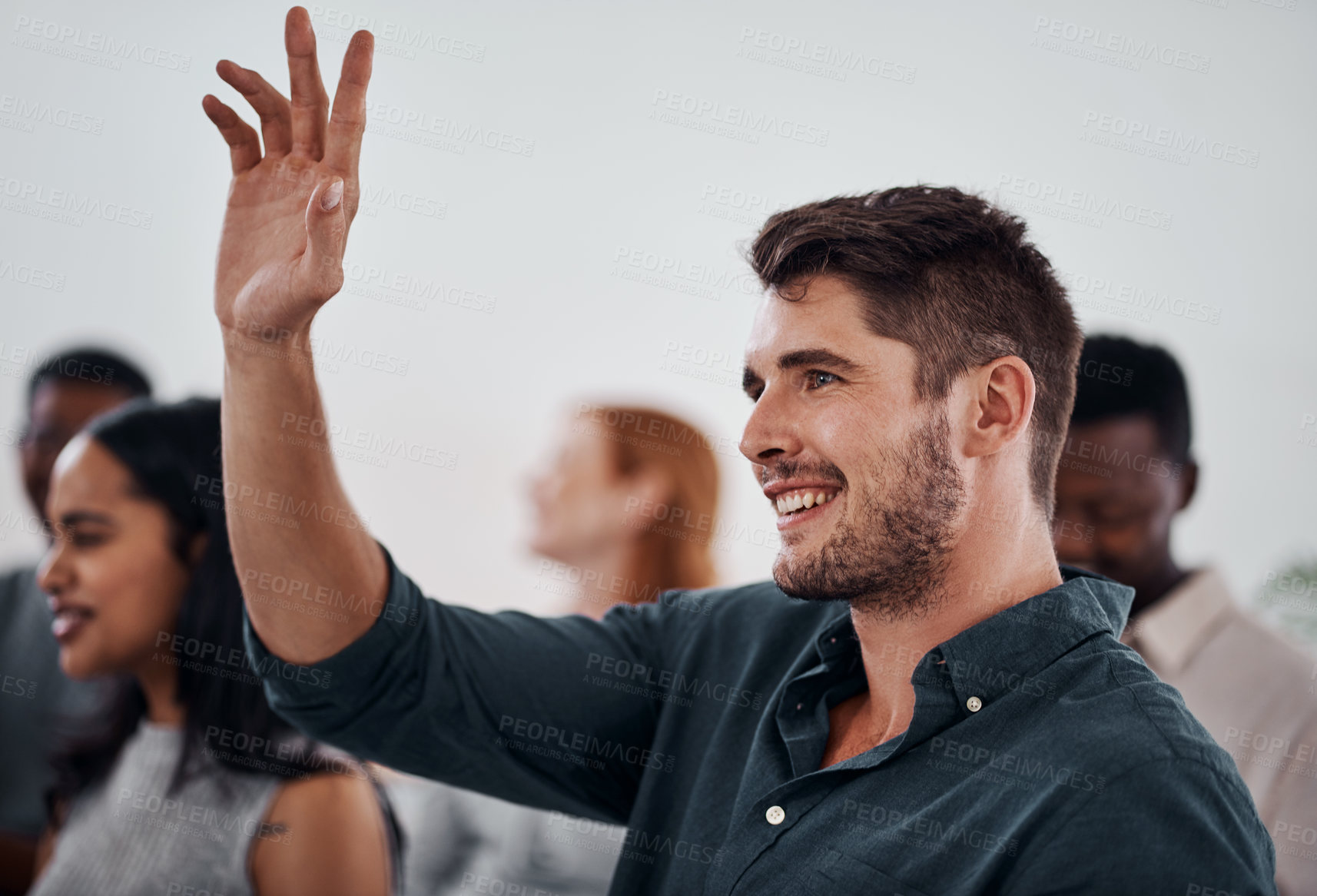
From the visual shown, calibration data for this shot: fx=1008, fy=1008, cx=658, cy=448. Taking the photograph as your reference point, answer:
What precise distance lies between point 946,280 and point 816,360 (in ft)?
0.61

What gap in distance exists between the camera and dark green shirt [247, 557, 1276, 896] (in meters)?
0.82

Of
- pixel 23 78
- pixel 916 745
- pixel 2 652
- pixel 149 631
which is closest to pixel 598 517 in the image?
pixel 149 631

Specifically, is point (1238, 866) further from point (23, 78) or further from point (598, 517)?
point (23, 78)

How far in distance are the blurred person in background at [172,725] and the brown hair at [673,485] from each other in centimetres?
89

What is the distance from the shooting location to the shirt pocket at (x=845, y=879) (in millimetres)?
901

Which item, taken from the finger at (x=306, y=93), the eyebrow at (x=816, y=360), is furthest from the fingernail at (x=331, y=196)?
the eyebrow at (x=816, y=360)

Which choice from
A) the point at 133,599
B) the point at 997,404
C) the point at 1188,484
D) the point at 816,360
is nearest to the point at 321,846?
the point at 133,599

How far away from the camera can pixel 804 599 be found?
3.71 feet

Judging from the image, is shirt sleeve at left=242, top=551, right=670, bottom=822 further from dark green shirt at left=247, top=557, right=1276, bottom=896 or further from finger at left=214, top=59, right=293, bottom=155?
finger at left=214, top=59, right=293, bottom=155

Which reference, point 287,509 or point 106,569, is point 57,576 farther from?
point 287,509

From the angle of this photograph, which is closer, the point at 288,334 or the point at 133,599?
the point at 288,334

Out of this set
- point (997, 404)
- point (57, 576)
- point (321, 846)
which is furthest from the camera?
point (57, 576)

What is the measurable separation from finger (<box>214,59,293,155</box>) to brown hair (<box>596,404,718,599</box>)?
1514 millimetres

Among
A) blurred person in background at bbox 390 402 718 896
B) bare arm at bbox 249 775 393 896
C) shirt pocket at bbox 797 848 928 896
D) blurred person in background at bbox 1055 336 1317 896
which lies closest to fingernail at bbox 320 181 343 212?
shirt pocket at bbox 797 848 928 896
